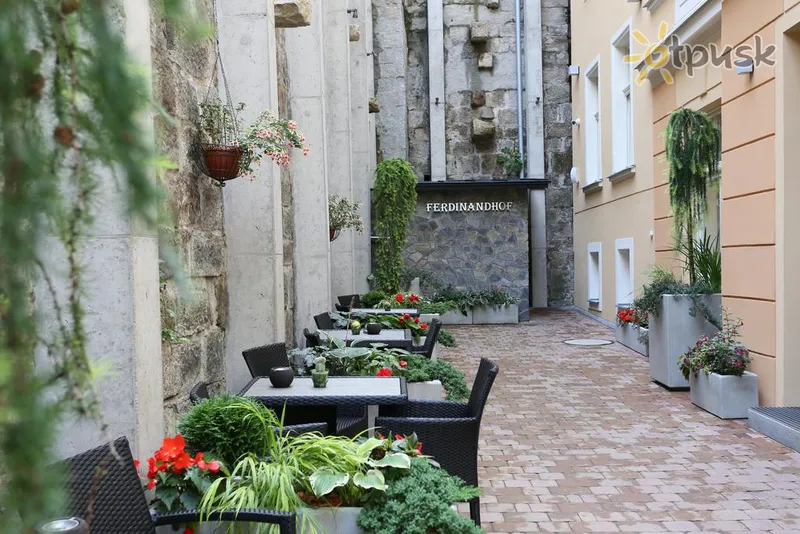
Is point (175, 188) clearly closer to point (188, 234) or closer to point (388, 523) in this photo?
point (188, 234)

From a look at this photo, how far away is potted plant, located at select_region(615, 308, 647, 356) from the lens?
415 inches

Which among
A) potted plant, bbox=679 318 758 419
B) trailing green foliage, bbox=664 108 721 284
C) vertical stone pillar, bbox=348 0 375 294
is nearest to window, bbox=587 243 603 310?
vertical stone pillar, bbox=348 0 375 294

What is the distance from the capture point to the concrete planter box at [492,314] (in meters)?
16.2

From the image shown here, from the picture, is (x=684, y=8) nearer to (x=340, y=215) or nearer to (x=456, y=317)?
(x=340, y=215)

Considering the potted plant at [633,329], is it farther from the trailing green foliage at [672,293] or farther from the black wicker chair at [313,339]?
the black wicker chair at [313,339]

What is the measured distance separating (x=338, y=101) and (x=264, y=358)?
23.0ft

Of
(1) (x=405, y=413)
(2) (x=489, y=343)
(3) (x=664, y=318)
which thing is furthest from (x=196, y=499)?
(2) (x=489, y=343)

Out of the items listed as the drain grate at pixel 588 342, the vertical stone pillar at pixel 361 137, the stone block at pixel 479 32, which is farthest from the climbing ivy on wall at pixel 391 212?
the stone block at pixel 479 32

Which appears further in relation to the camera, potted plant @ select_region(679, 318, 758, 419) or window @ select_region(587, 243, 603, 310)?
window @ select_region(587, 243, 603, 310)

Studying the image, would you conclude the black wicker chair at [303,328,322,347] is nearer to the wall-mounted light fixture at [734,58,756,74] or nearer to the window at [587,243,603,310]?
the wall-mounted light fixture at [734,58,756,74]

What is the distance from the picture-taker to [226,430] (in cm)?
295

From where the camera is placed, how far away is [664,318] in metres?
8.00

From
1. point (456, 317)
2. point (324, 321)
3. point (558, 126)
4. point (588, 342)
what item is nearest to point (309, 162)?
point (324, 321)

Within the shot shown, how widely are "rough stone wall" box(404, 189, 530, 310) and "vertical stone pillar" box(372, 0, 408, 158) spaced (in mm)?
2504
